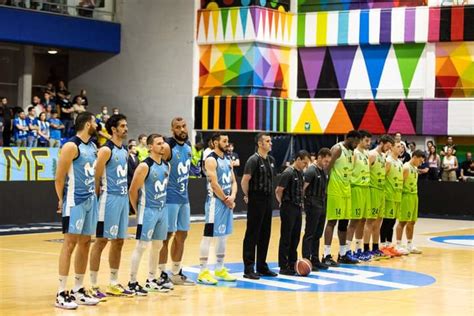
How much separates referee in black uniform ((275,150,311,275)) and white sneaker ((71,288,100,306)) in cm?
416

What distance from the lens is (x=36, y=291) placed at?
538 inches

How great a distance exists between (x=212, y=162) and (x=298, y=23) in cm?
2205

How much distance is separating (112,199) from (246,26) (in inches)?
869

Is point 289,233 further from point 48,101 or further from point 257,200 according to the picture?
point 48,101

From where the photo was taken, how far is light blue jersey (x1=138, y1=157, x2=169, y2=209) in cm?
1355

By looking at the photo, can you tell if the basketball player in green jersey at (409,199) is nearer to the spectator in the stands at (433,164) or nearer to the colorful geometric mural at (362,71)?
the spectator in the stands at (433,164)

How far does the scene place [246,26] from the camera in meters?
34.4

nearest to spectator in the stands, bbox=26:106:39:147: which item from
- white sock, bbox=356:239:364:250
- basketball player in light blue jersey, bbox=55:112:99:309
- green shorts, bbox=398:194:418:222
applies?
green shorts, bbox=398:194:418:222

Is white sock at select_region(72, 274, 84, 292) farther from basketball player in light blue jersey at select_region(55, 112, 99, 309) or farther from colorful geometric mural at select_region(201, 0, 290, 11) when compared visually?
colorful geometric mural at select_region(201, 0, 290, 11)

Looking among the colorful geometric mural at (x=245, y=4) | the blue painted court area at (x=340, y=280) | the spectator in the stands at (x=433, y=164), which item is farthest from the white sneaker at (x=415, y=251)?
the colorful geometric mural at (x=245, y=4)

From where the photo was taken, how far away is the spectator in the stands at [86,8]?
35219 millimetres

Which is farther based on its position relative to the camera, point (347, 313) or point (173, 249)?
point (173, 249)

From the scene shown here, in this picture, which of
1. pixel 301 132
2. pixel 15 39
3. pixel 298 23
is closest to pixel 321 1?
pixel 298 23

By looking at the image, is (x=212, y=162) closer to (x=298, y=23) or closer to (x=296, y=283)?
(x=296, y=283)
